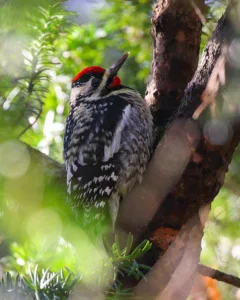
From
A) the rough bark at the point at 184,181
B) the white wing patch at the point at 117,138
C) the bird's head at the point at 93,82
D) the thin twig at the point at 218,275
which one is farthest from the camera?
the bird's head at the point at 93,82

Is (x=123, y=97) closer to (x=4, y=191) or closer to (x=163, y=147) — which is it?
(x=163, y=147)

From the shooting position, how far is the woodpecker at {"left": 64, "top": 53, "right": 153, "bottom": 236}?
2.36m

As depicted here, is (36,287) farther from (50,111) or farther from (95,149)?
(50,111)

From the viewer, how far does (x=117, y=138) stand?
8.49 feet

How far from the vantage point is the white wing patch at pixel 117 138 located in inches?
99.0

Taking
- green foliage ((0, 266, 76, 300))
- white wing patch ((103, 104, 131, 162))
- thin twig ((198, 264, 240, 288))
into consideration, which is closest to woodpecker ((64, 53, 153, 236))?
white wing patch ((103, 104, 131, 162))

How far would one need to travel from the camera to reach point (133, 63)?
130 inches

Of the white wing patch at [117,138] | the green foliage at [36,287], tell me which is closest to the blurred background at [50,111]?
the green foliage at [36,287]

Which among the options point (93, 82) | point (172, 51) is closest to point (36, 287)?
point (172, 51)

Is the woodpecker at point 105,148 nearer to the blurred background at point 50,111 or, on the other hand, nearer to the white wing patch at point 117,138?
the white wing patch at point 117,138

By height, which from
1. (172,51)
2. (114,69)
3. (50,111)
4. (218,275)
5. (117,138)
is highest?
(172,51)

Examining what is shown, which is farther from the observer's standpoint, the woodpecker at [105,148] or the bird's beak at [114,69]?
the bird's beak at [114,69]

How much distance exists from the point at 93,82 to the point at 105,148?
651 mm

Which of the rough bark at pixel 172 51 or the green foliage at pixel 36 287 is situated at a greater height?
the rough bark at pixel 172 51
